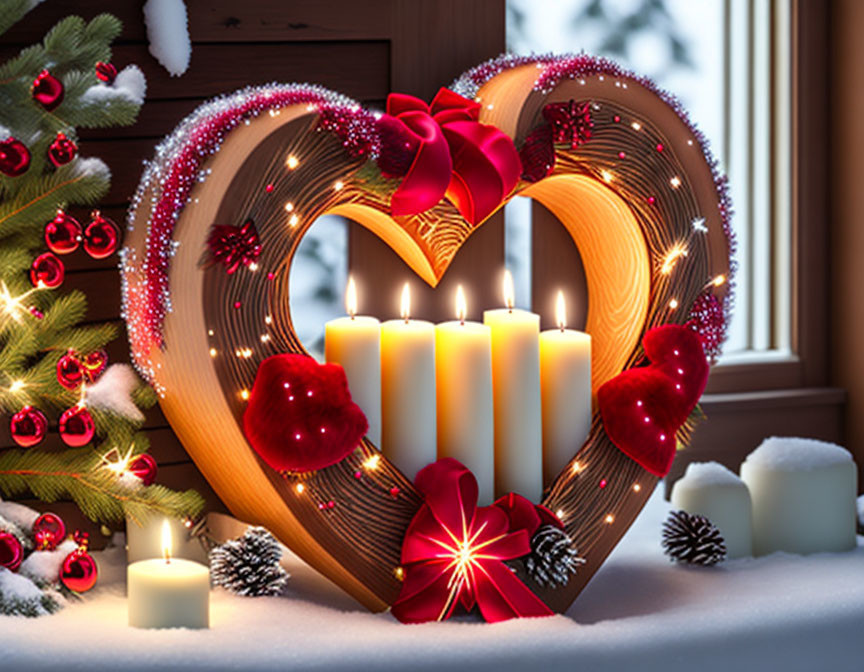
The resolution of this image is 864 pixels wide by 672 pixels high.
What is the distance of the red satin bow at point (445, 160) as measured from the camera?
150cm

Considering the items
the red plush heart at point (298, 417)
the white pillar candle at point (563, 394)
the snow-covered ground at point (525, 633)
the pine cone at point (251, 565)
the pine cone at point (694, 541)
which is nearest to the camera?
the snow-covered ground at point (525, 633)

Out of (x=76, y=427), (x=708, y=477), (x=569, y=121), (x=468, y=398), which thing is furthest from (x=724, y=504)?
(x=76, y=427)

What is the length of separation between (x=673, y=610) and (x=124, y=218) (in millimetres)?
929

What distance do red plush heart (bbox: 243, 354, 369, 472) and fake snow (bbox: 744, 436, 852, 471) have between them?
72 centimetres

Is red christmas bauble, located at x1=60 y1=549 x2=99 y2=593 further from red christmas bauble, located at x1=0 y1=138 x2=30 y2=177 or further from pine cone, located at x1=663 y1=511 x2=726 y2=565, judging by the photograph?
pine cone, located at x1=663 y1=511 x2=726 y2=565

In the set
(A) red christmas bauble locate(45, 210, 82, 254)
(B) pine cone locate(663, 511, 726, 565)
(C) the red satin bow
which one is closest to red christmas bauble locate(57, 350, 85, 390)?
(A) red christmas bauble locate(45, 210, 82, 254)

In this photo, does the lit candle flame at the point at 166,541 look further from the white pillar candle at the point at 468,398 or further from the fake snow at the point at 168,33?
the fake snow at the point at 168,33

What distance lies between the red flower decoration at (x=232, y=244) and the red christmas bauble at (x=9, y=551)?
42cm

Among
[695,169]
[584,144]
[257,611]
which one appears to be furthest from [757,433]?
[257,611]

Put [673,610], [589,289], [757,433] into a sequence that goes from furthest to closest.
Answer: [757,433], [589,289], [673,610]

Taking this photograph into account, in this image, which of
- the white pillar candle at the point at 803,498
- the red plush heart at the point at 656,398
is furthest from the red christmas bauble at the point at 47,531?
the white pillar candle at the point at 803,498

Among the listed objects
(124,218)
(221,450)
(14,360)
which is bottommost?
(221,450)

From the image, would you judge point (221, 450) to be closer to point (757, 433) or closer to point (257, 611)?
point (257, 611)

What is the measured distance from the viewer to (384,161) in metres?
1.50
